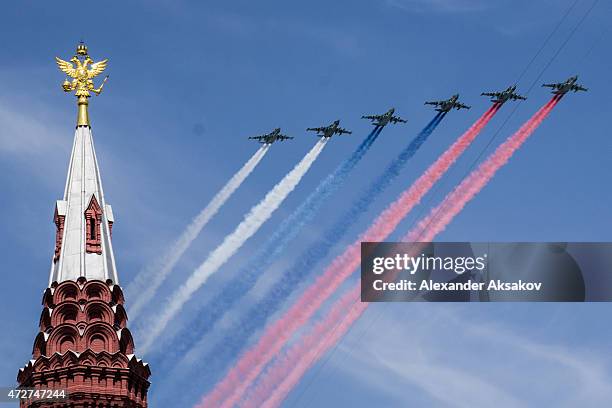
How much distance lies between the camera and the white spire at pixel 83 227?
561 ft

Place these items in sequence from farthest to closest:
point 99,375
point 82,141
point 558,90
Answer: point 558,90 < point 82,141 < point 99,375

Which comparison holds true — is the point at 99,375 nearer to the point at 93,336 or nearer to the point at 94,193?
the point at 93,336

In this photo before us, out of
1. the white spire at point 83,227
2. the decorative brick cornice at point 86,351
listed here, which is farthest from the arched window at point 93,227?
the decorative brick cornice at point 86,351

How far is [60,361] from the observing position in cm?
16638

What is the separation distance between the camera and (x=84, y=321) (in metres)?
168

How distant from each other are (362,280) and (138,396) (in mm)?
24986

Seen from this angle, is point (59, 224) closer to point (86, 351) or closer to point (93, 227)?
point (93, 227)

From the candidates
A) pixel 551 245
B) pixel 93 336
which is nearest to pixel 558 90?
pixel 551 245

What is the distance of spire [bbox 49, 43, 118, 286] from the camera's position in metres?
171

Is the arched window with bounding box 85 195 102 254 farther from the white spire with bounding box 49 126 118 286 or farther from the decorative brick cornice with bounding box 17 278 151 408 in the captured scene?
the decorative brick cornice with bounding box 17 278 151 408

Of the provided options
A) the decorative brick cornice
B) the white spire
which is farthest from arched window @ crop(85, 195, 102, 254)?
the decorative brick cornice

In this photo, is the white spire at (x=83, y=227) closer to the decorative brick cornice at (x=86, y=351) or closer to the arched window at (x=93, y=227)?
the arched window at (x=93, y=227)

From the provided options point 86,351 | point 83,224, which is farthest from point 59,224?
point 86,351

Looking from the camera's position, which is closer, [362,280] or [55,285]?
[362,280]
